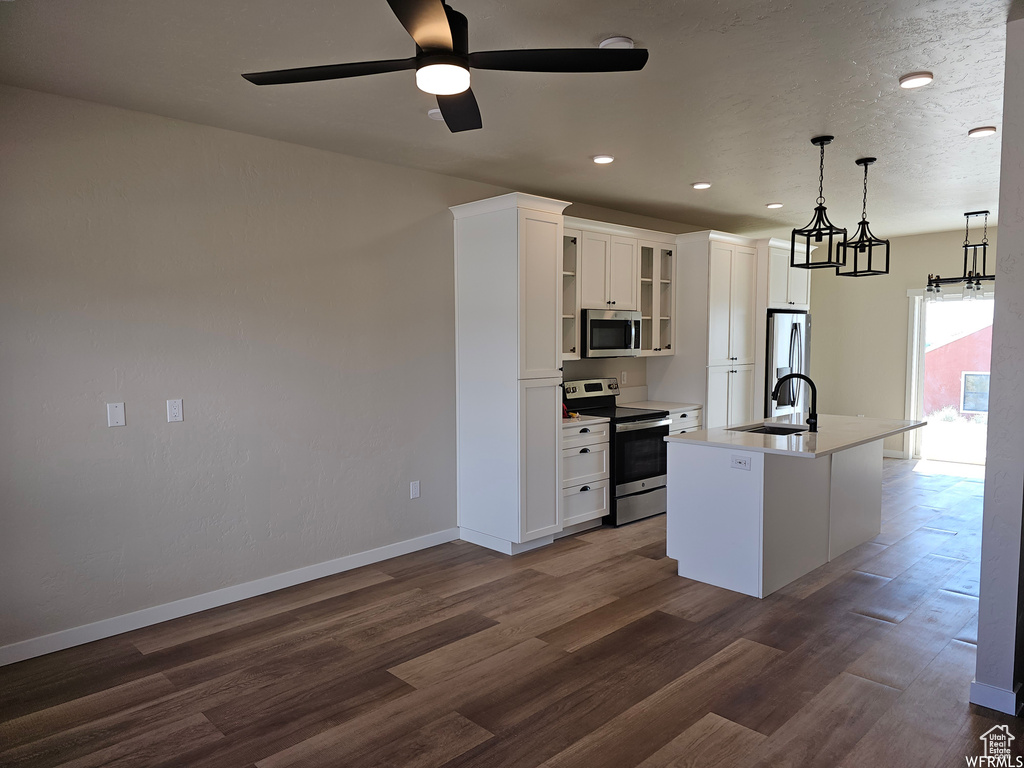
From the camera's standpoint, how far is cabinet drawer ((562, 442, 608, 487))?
4.81 m

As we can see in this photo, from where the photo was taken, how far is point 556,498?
4.69 metres

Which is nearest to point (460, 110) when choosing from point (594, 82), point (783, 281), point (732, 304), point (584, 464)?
point (594, 82)

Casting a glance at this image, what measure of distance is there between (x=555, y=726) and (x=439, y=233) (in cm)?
322

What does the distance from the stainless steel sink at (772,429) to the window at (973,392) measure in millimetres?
4551

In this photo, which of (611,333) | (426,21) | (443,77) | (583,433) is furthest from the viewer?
(611,333)

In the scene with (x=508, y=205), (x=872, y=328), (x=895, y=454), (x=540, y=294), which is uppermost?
(x=508, y=205)

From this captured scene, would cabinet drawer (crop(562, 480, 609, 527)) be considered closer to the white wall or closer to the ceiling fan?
the white wall

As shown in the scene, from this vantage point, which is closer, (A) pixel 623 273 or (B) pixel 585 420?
(B) pixel 585 420

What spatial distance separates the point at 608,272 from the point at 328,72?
141 inches

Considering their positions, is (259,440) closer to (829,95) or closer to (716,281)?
(829,95)

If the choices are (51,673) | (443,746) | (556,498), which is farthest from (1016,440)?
(51,673)

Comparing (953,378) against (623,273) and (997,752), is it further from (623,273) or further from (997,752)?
(997,752)

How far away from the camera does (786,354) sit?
6637mm

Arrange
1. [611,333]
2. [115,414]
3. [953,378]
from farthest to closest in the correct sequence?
[953,378], [611,333], [115,414]
